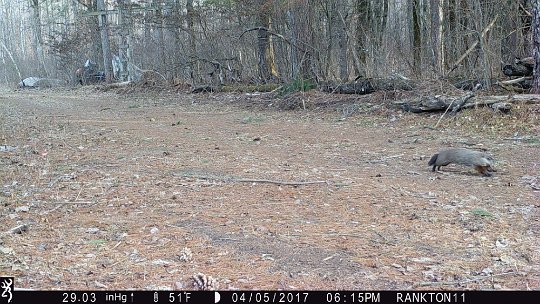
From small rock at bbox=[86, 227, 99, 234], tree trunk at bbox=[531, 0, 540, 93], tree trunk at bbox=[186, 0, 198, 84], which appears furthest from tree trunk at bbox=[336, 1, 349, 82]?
small rock at bbox=[86, 227, 99, 234]

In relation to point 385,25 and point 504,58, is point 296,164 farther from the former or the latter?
point 385,25

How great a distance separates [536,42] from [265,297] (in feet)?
29.6

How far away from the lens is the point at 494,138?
27.3 ft

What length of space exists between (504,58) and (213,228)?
1021 cm

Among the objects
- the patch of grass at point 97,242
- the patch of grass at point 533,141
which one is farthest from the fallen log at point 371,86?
the patch of grass at point 97,242

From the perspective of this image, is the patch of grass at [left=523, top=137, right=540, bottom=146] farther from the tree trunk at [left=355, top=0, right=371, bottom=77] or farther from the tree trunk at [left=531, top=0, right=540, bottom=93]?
the tree trunk at [left=355, top=0, right=371, bottom=77]

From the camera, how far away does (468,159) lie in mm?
5875

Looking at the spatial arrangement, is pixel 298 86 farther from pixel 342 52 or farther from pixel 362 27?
pixel 362 27

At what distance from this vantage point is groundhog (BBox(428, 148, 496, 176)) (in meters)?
5.81

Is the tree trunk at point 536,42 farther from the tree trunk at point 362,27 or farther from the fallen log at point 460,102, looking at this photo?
the tree trunk at point 362,27

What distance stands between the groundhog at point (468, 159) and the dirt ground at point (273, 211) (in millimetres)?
127

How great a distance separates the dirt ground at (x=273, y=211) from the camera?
10.7 feet

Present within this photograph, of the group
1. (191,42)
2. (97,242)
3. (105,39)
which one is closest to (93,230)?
(97,242)

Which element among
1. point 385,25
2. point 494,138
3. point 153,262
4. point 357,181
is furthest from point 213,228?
point 385,25
